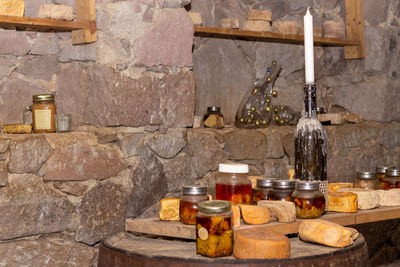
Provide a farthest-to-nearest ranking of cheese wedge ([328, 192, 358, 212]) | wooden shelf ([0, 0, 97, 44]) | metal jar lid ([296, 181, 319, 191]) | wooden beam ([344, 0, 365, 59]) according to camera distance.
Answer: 1. wooden beam ([344, 0, 365, 59])
2. wooden shelf ([0, 0, 97, 44])
3. cheese wedge ([328, 192, 358, 212])
4. metal jar lid ([296, 181, 319, 191])

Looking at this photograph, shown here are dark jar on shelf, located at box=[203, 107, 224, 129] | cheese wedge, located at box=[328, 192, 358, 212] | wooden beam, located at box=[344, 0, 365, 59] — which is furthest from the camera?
wooden beam, located at box=[344, 0, 365, 59]

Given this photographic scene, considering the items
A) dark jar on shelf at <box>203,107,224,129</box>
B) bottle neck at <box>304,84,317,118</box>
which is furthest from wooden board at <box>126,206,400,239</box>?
dark jar on shelf at <box>203,107,224,129</box>

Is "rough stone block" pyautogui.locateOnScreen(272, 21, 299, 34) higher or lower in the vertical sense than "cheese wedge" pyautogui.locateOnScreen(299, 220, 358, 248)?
higher

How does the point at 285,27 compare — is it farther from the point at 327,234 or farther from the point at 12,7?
the point at 327,234

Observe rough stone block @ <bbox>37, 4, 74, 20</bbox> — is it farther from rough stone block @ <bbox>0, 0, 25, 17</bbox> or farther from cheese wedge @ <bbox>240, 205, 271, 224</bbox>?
cheese wedge @ <bbox>240, 205, 271, 224</bbox>

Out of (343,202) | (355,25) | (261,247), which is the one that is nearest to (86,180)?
(343,202)

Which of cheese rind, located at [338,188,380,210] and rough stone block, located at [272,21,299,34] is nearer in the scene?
cheese rind, located at [338,188,380,210]

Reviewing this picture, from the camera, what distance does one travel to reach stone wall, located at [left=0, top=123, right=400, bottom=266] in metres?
2.07

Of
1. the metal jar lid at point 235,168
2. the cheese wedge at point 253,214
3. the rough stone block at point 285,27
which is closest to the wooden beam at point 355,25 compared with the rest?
the rough stone block at point 285,27

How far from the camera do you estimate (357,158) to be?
338cm

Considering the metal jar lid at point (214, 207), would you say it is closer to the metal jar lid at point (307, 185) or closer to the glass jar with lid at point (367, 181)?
the metal jar lid at point (307, 185)

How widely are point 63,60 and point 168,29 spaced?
1.49ft

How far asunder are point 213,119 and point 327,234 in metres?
1.52

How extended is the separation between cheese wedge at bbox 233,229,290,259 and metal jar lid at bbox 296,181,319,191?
12.1 inches
